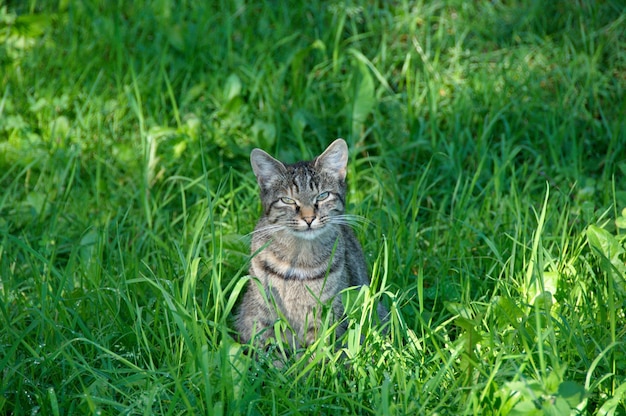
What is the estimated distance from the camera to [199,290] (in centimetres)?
410

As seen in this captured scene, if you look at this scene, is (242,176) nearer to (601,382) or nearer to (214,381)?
(214,381)

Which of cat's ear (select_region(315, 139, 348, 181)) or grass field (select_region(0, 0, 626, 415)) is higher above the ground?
cat's ear (select_region(315, 139, 348, 181))

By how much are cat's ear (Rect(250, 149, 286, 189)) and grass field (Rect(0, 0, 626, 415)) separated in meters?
0.34

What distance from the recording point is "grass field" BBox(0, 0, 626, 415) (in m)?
3.20

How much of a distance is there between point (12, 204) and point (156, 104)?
1.18m

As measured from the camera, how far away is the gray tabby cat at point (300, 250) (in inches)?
149

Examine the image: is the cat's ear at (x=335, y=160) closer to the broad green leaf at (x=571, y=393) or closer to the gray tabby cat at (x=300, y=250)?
the gray tabby cat at (x=300, y=250)

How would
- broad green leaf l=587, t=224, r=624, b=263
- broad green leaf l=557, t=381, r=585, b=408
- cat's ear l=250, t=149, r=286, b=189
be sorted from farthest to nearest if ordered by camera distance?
cat's ear l=250, t=149, r=286, b=189 < broad green leaf l=587, t=224, r=624, b=263 < broad green leaf l=557, t=381, r=585, b=408

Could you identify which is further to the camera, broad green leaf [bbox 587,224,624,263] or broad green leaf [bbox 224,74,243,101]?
broad green leaf [bbox 224,74,243,101]

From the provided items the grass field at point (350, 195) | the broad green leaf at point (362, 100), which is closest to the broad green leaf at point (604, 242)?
the grass field at point (350, 195)

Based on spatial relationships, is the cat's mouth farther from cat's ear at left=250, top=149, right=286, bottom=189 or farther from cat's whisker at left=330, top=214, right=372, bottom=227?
cat's ear at left=250, top=149, right=286, bottom=189

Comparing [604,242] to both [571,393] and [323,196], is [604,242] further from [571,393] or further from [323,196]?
[323,196]

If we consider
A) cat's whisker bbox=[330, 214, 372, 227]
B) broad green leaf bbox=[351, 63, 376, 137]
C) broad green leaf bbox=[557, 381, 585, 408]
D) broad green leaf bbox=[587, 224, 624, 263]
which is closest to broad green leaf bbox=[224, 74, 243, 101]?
broad green leaf bbox=[351, 63, 376, 137]

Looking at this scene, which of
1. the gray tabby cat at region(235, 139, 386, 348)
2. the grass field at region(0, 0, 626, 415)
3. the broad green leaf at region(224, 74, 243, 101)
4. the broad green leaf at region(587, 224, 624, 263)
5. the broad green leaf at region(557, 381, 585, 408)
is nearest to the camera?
the broad green leaf at region(557, 381, 585, 408)
